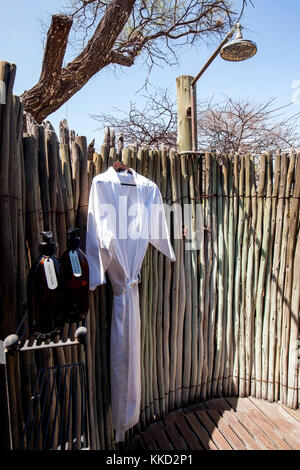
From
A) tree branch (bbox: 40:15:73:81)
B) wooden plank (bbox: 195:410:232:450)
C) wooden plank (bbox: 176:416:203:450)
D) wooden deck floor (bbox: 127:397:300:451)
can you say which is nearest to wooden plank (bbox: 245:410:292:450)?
wooden deck floor (bbox: 127:397:300:451)

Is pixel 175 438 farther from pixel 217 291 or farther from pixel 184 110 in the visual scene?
pixel 184 110

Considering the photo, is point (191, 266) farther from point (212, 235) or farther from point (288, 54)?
point (288, 54)

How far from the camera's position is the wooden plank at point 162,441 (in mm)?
2063

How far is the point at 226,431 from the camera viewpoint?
2178mm

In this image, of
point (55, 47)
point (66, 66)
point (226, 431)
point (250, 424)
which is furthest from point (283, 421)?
point (66, 66)

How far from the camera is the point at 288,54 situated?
4898 millimetres

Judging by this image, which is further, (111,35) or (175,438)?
(111,35)

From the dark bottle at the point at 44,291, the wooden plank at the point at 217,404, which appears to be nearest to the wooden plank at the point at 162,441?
the wooden plank at the point at 217,404

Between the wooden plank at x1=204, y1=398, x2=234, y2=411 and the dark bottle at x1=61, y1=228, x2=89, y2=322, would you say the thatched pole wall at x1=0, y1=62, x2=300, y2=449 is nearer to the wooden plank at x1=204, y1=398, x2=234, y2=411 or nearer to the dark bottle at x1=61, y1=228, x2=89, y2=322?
the wooden plank at x1=204, y1=398, x2=234, y2=411

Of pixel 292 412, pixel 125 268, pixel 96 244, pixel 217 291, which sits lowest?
pixel 292 412

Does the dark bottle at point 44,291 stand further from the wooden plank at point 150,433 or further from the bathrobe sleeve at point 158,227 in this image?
the wooden plank at point 150,433

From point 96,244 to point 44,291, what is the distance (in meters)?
0.51

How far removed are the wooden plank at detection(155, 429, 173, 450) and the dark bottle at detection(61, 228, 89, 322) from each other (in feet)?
4.71
